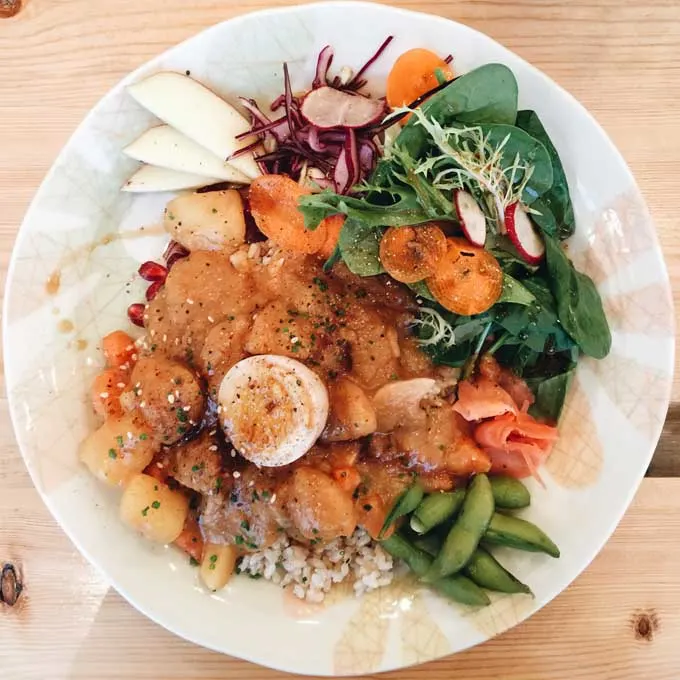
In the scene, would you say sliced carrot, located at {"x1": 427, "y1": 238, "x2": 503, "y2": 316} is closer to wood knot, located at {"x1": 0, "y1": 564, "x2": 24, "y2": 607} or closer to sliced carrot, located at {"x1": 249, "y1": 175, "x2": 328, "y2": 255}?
sliced carrot, located at {"x1": 249, "y1": 175, "x2": 328, "y2": 255}

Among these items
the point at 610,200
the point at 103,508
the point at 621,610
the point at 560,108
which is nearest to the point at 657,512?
the point at 621,610

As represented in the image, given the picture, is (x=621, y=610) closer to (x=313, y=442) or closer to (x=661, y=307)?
(x=661, y=307)

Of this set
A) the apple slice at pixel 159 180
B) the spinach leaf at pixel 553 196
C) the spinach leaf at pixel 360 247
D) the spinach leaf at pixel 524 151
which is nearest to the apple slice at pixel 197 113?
the apple slice at pixel 159 180

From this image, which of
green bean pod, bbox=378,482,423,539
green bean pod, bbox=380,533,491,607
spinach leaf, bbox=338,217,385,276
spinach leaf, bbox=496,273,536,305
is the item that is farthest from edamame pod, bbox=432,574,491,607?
spinach leaf, bbox=338,217,385,276

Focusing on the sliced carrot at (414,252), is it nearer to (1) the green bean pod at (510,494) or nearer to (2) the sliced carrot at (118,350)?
(1) the green bean pod at (510,494)

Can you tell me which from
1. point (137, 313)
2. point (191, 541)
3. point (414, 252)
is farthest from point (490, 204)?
point (191, 541)

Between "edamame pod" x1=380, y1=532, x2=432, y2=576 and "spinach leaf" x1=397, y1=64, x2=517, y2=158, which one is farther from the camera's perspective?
"edamame pod" x1=380, y1=532, x2=432, y2=576

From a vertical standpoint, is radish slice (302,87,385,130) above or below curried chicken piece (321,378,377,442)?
above
